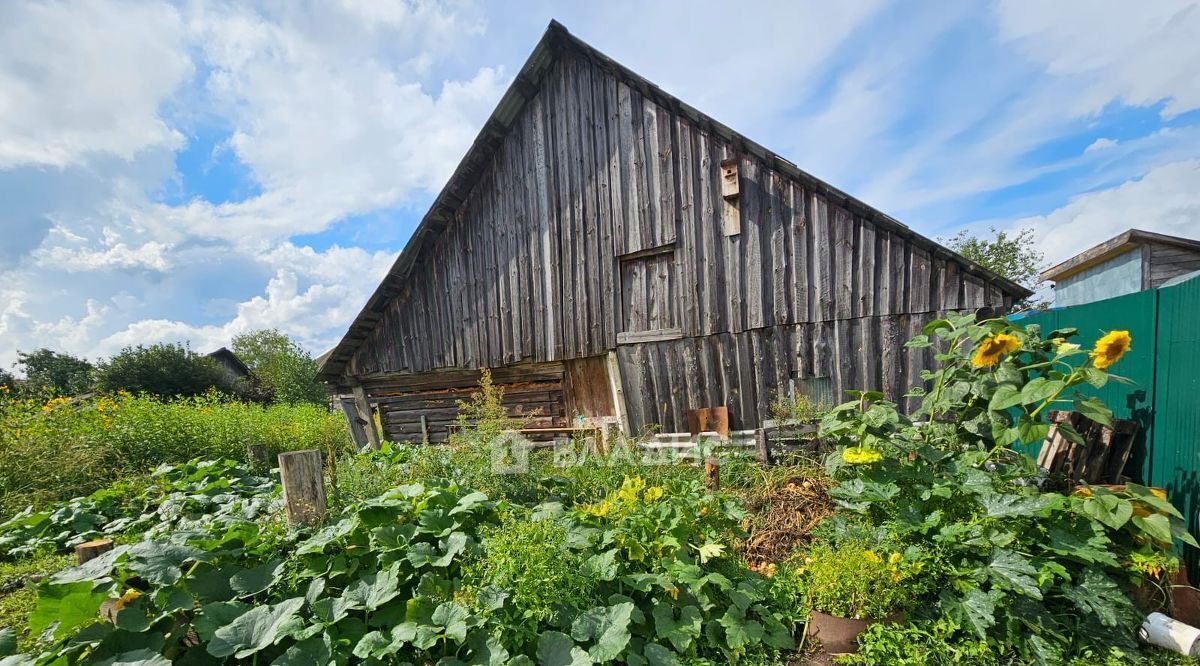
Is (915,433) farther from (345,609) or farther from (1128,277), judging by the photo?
(1128,277)

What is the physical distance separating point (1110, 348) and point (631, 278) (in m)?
4.68

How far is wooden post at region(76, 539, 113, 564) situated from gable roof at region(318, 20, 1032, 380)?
5588mm

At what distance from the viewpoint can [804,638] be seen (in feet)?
8.27

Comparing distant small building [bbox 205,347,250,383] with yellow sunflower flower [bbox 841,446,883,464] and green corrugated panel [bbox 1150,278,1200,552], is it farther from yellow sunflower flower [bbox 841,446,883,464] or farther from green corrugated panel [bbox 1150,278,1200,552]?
green corrugated panel [bbox 1150,278,1200,552]

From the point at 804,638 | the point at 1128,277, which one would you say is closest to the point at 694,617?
the point at 804,638

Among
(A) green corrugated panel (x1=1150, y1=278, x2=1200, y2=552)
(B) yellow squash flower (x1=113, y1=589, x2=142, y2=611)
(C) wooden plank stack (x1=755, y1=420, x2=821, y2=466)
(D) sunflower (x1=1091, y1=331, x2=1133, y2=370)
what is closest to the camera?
(B) yellow squash flower (x1=113, y1=589, x2=142, y2=611)

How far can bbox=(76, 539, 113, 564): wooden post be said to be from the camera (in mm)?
2574

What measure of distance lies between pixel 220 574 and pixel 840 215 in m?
6.20

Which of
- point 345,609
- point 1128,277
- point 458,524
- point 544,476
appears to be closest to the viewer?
point 345,609

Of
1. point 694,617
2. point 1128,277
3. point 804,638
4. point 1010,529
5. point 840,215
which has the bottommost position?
point 804,638

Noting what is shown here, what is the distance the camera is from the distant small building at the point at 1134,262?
8.85 meters

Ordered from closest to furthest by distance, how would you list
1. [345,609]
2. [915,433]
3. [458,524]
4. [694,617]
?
[345,609] → [694,617] → [458,524] → [915,433]

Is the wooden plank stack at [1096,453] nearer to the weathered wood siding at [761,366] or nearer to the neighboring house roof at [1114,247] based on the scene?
the weathered wood siding at [761,366]

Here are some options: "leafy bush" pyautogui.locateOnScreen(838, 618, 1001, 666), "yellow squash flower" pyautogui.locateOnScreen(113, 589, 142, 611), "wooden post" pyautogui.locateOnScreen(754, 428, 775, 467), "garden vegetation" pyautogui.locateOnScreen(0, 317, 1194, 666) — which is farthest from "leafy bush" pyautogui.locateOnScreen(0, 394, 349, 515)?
"leafy bush" pyautogui.locateOnScreen(838, 618, 1001, 666)
